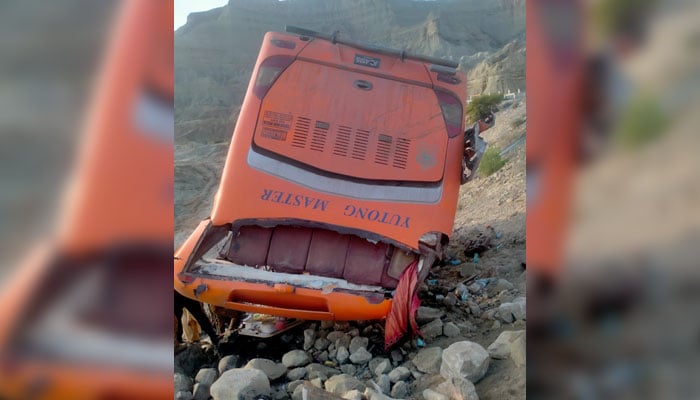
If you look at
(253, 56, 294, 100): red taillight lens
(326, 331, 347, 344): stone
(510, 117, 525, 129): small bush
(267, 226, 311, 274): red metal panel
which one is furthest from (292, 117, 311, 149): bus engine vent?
(510, 117, 525, 129): small bush

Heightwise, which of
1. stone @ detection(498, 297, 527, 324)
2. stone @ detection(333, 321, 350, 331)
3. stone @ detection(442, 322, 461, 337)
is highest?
stone @ detection(498, 297, 527, 324)

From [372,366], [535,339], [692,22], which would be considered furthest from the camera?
[372,366]

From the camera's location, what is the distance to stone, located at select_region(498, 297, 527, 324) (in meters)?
3.59

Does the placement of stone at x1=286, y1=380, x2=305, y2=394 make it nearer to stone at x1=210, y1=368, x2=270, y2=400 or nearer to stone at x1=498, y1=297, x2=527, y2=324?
stone at x1=210, y1=368, x2=270, y2=400

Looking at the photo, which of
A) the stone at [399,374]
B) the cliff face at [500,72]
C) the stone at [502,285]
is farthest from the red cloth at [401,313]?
the cliff face at [500,72]

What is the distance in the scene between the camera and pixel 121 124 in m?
0.86

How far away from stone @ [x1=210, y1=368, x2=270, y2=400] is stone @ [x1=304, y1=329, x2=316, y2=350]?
30.8 inches

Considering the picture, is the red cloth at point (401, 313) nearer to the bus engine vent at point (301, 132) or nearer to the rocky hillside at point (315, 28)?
the bus engine vent at point (301, 132)

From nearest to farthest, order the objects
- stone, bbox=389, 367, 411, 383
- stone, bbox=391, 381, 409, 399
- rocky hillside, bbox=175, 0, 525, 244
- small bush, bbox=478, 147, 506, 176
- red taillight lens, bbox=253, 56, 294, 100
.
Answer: stone, bbox=391, 381, 409, 399, stone, bbox=389, 367, 411, 383, red taillight lens, bbox=253, 56, 294, 100, small bush, bbox=478, 147, 506, 176, rocky hillside, bbox=175, 0, 525, 244

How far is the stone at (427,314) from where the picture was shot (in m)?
3.76

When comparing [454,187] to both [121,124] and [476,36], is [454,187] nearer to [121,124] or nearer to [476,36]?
[121,124]

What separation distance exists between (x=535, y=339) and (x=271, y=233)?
9.91 ft

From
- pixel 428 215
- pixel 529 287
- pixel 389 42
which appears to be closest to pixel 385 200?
pixel 428 215

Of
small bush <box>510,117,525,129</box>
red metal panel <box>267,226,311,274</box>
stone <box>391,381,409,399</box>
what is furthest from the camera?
small bush <box>510,117,525,129</box>
